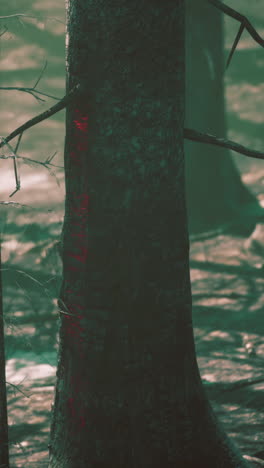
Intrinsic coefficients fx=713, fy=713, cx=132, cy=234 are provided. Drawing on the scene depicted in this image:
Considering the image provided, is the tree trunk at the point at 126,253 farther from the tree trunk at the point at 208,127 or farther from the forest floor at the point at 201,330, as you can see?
the tree trunk at the point at 208,127

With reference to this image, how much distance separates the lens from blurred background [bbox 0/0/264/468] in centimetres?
638

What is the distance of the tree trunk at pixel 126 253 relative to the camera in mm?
3896

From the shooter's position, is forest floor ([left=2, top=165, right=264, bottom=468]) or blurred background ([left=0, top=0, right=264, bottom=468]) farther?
blurred background ([left=0, top=0, right=264, bottom=468])

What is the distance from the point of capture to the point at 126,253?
3.99 metres

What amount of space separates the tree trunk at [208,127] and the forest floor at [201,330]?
610mm

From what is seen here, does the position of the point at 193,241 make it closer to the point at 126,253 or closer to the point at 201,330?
the point at 201,330

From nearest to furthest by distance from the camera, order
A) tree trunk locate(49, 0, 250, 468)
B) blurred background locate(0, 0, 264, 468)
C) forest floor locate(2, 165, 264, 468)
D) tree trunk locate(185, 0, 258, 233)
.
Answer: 1. tree trunk locate(49, 0, 250, 468)
2. forest floor locate(2, 165, 264, 468)
3. blurred background locate(0, 0, 264, 468)
4. tree trunk locate(185, 0, 258, 233)

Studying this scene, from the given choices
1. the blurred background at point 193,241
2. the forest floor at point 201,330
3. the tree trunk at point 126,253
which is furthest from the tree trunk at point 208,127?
the tree trunk at point 126,253

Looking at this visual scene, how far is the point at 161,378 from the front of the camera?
4.16 meters

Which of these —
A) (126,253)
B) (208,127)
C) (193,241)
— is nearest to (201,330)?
(193,241)

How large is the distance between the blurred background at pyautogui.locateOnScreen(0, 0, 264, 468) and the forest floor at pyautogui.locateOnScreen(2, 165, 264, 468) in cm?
2

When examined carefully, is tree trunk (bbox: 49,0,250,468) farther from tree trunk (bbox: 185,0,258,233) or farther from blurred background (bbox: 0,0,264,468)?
tree trunk (bbox: 185,0,258,233)

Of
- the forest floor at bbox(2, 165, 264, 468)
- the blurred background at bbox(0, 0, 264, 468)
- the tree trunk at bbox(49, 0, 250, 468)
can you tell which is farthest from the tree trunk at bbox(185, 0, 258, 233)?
the tree trunk at bbox(49, 0, 250, 468)

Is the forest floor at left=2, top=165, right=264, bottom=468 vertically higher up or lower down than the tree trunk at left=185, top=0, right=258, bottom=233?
lower down
